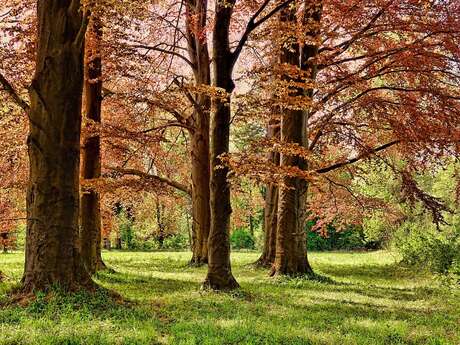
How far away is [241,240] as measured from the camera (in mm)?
55219

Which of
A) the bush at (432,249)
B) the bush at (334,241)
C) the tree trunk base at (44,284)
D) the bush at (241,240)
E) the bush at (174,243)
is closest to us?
the tree trunk base at (44,284)

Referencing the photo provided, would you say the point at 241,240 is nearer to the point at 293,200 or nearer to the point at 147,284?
the point at 293,200

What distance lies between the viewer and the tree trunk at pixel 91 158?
1409cm

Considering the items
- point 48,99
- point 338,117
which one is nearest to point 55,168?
point 48,99

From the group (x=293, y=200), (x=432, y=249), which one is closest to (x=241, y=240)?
(x=432, y=249)

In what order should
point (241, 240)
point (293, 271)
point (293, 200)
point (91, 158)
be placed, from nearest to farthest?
point (293, 271) < point (293, 200) < point (91, 158) < point (241, 240)

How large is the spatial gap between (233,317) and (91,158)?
8.27 m

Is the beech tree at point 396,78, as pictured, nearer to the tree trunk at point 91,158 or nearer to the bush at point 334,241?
the tree trunk at point 91,158

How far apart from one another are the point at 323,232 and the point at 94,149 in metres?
10.8

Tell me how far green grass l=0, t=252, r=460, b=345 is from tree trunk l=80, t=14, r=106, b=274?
2.08 m

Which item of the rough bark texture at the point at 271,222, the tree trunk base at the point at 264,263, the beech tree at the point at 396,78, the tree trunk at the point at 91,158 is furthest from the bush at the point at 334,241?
the tree trunk at the point at 91,158

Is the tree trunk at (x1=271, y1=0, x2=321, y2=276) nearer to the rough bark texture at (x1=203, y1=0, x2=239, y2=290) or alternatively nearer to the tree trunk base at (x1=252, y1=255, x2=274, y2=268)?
the rough bark texture at (x1=203, y1=0, x2=239, y2=290)

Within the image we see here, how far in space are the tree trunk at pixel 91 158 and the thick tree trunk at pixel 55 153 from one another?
15.5 feet

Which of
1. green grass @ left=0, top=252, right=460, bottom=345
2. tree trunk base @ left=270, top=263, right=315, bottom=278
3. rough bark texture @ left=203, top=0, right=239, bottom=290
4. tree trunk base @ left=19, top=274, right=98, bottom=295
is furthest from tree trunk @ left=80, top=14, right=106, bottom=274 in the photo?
tree trunk base @ left=19, top=274, right=98, bottom=295
